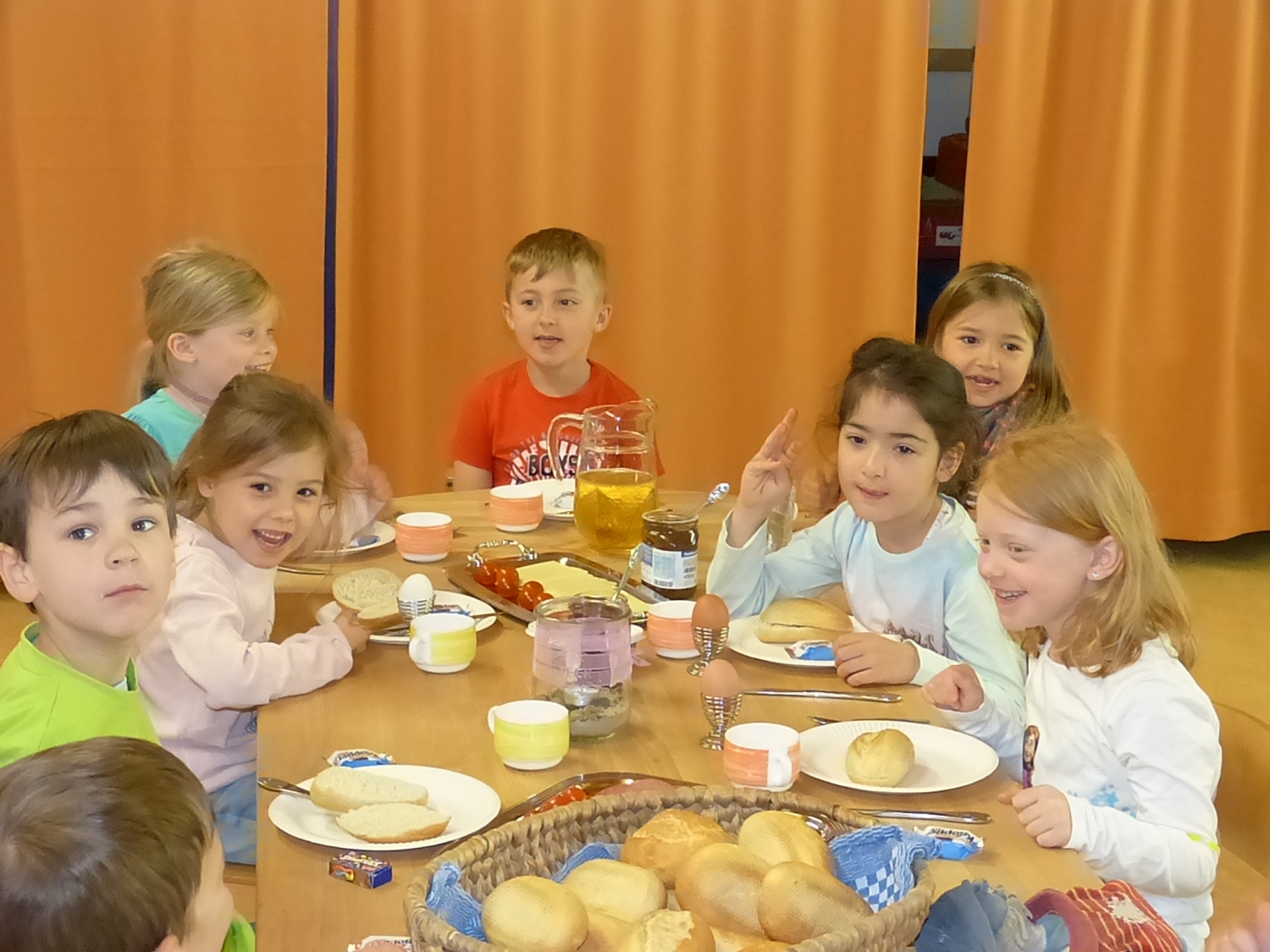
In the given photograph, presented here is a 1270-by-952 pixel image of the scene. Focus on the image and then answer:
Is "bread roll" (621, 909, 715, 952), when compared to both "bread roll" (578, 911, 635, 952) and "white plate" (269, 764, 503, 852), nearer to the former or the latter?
"bread roll" (578, 911, 635, 952)

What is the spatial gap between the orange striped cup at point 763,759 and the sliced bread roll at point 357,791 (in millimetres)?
312

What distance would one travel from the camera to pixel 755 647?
1.88 m

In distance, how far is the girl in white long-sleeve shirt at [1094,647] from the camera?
1.55 m

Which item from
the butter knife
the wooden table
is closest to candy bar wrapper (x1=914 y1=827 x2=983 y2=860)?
the wooden table

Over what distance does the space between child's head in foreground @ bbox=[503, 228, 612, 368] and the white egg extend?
123 centimetres

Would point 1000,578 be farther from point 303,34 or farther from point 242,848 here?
point 303,34

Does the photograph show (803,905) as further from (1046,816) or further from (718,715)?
(718,715)

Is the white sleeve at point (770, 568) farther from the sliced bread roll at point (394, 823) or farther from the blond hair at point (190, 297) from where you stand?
the blond hair at point (190, 297)

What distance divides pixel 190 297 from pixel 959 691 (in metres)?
1.68

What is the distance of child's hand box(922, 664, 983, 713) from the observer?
1665mm

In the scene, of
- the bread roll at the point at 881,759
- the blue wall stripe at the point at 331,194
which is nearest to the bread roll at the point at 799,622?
the bread roll at the point at 881,759

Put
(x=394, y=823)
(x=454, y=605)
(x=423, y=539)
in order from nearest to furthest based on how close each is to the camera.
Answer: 1. (x=394, y=823)
2. (x=454, y=605)
3. (x=423, y=539)

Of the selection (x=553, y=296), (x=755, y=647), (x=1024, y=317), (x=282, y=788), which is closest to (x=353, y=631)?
(x=282, y=788)

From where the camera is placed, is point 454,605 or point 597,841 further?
point 454,605
